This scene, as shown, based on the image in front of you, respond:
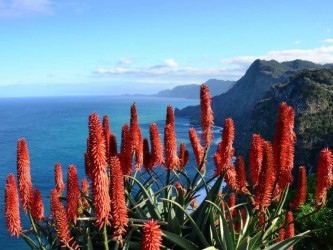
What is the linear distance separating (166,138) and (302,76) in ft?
388

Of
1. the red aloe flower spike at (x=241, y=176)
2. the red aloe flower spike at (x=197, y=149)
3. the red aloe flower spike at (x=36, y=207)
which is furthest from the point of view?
the red aloe flower spike at (x=197, y=149)

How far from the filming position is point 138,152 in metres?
5.70

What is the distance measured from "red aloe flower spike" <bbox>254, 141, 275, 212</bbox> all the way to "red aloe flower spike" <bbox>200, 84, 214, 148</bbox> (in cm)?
103

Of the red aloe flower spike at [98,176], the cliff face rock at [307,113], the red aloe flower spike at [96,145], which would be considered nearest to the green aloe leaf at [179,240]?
the red aloe flower spike at [98,176]

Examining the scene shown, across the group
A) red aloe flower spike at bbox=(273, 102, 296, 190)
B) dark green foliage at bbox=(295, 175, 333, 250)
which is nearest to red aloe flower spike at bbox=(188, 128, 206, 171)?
red aloe flower spike at bbox=(273, 102, 296, 190)

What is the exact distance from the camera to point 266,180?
4559 millimetres

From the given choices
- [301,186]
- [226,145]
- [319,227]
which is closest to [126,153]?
[226,145]

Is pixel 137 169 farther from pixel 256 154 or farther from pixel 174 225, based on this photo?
pixel 256 154

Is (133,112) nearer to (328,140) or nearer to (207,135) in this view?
(207,135)

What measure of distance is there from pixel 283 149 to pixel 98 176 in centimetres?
233

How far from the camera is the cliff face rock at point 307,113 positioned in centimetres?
8300

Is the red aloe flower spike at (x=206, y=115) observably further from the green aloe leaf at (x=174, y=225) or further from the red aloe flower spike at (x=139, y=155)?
the green aloe leaf at (x=174, y=225)

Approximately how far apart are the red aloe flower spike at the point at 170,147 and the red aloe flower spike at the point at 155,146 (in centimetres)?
15

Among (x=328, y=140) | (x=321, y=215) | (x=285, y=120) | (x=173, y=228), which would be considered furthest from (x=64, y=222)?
(x=328, y=140)
